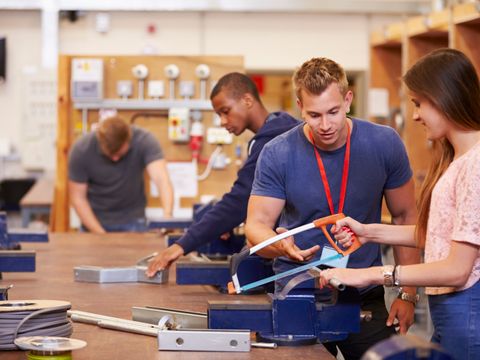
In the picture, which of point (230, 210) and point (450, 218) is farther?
point (230, 210)

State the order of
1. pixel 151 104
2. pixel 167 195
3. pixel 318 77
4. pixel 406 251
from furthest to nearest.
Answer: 1. pixel 151 104
2. pixel 167 195
3. pixel 406 251
4. pixel 318 77

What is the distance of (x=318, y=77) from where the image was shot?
8.96 feet

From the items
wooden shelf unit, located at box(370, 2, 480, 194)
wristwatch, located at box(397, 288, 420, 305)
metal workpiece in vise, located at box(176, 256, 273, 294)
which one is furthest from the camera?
wooden shelf unit, located at box(370, 2, 480, 194)

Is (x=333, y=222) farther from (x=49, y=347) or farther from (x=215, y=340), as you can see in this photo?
(x=49, y=347)

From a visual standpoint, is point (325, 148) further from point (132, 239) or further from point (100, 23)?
point (100, 23)

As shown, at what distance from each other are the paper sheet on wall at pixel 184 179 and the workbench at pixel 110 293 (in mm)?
1561

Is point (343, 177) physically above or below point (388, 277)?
above

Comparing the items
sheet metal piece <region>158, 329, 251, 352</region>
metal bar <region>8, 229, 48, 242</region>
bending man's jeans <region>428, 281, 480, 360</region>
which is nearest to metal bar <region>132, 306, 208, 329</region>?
sheet metal piece <region>158, 329, 251, 352</region>

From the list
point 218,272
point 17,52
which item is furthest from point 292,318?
point 17,52

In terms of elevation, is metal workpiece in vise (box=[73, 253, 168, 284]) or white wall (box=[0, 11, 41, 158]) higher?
white wall (box=[0, 11, 41, 158])

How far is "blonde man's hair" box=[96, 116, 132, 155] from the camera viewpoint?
19.1 ft

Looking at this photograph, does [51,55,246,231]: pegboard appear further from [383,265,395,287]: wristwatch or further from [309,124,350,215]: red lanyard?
[383,265,395,287]: wristwatch

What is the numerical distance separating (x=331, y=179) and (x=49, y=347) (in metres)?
1.08

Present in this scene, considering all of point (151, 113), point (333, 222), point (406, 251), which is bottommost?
point (406, 251)
